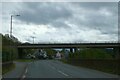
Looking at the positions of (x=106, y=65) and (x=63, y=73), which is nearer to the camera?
(x=63, y=73)

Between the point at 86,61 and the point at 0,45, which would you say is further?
the point at 86,61

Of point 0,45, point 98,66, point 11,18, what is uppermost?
point 11,18

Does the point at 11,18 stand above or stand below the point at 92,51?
above

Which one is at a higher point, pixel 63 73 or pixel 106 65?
pixel 106 65

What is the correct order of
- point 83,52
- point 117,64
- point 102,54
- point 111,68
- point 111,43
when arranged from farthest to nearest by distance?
point 111,43, point 83,52, point 102,54, point 111,68, point 117,64

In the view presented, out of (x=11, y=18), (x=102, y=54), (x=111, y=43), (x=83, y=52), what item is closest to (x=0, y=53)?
(x=11, y=18)

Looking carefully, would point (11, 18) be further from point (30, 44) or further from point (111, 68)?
point (30, 44)

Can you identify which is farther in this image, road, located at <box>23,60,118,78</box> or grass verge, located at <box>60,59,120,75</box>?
grass verge, located at <box>60,59,120,75</box>

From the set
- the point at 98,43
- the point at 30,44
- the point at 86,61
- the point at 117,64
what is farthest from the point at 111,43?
the point at 117,64

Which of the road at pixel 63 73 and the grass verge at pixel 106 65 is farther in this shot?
the grass verge at pixel 106 65

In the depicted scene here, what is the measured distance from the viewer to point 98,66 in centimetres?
4334

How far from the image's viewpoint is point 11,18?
5378 centimetres

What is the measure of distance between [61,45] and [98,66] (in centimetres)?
9302

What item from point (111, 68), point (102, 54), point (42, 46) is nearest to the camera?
point (111, 68)
